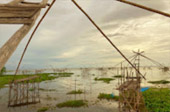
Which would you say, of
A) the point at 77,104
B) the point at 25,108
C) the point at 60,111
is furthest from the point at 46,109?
the point at 77,104

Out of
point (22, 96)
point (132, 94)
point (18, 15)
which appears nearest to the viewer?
point (18, 15)

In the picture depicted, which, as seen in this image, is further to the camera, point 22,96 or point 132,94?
point 22,96

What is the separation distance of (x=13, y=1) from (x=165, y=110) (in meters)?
12.7

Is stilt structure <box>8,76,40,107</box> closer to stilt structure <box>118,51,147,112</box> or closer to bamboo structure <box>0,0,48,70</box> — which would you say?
stilt structure <box>118,51,147,112</box>

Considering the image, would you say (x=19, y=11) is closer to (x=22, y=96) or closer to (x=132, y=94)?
(x=132, y=94)

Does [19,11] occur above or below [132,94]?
above

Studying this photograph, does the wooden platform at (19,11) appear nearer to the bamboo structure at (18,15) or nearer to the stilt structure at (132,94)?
the bamboo structure at (18,15)

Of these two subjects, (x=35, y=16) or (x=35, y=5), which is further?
(x=35, y=16)

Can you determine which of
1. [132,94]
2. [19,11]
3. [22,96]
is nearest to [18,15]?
[19,11]

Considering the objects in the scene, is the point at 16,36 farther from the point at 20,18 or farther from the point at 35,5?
the point at 35,5

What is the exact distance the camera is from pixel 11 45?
165 centimetres

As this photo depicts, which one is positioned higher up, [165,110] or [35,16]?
[35,16]

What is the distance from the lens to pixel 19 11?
201cm

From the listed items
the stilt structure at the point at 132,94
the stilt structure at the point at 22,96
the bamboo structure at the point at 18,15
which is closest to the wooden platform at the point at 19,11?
the bamboo structure at the point at 18,15
